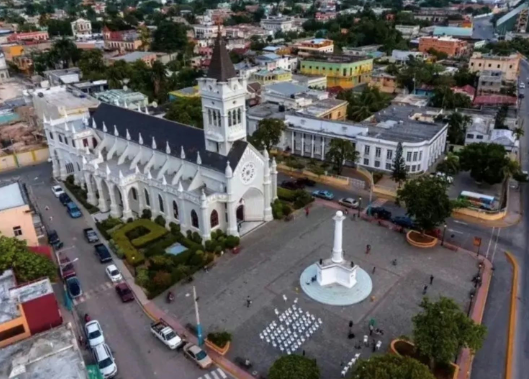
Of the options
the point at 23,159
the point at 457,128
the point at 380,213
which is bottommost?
the point at 380,213

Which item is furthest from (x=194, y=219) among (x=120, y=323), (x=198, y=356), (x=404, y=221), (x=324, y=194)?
(x=404, y=221)

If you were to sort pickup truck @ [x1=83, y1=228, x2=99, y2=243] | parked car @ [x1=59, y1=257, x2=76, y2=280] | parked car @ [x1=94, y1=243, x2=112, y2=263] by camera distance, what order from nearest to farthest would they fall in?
parked car @ [x1=59, y1=257, x2=76, y2=280]
parked car @ [x1=94, y1=243, x2=112, y2=263]
pickup truck @ [x1=83, y1=228, x2=99, y2=243]

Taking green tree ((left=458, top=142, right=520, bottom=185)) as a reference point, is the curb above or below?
below

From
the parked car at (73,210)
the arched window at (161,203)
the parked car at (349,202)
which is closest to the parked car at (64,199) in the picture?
the parked car at (73,210)

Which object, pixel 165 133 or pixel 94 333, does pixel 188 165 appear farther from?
pixel 94 333

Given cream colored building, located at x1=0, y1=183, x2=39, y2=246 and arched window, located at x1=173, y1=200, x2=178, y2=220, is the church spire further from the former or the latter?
cream colored building, located at x1=0, y1=183, x2=39, y2=246

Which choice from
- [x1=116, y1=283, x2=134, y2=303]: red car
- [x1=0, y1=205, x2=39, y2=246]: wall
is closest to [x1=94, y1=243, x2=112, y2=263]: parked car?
[x1=116, y1=283, x2=134, y2=303]: red car

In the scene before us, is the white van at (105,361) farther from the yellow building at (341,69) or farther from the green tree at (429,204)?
the yellow building at (341,69)

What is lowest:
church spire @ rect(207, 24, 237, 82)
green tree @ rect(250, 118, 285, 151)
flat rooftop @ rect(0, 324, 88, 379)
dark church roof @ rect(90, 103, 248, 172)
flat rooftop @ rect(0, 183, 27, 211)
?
flat rooftop @ rect(0, 324, 88, 379)
